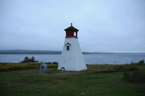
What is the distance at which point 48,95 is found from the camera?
793 centimetres

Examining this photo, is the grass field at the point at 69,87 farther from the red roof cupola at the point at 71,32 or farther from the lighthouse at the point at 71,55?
the red roof cupola at the point at 71,32

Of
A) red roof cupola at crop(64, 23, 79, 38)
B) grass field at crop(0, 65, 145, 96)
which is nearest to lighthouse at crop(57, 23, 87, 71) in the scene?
red roof cupola at crop(64, 23, 79, 38)

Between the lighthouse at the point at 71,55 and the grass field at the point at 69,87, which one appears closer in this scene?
the grass field at the point at 69,87

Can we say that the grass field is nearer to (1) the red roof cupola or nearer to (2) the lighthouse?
(2) the lighthouse

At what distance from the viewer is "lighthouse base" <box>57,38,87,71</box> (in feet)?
61.5

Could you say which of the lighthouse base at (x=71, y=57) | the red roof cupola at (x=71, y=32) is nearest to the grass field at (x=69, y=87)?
the lighthouse base at (x=71, y=57)

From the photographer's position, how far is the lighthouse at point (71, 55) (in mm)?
18781

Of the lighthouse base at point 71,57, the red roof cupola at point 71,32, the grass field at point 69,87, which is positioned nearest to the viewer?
the grass field at point 69,87

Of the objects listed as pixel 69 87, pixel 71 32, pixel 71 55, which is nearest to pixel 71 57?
pixel 71 55

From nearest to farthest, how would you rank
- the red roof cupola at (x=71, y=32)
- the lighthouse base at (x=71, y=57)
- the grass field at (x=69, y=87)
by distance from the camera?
the grass field at (x=69, y=87) → the lighthouse base at (x=71, y=57) → the red roof cupola at (x=71, y=32)

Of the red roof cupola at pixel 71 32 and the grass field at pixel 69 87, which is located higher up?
the red roof cupola at pixel 71 32

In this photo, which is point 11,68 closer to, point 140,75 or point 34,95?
point 34,95

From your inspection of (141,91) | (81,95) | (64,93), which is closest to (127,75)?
(141,91)

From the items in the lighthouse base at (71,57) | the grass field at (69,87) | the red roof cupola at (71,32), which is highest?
the red roof cupola at (71,32)
